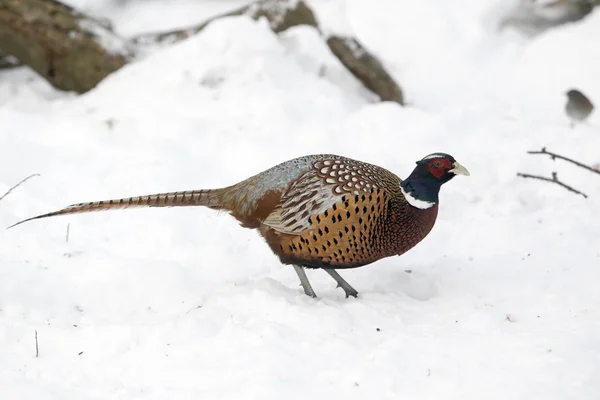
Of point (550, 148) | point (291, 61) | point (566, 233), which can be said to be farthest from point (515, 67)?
point (566, 233)

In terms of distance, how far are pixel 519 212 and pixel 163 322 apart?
2.54m

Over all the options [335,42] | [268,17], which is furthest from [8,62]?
[335,42]

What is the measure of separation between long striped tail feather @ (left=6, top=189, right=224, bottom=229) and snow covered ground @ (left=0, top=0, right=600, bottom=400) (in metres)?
0.42

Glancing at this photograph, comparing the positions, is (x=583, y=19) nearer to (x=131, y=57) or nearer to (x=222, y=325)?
(x=131, y=57)

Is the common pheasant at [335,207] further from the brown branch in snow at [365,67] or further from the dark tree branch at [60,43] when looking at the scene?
the dark tree branch at [60,43]

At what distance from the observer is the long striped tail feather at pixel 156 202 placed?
11.4 ft

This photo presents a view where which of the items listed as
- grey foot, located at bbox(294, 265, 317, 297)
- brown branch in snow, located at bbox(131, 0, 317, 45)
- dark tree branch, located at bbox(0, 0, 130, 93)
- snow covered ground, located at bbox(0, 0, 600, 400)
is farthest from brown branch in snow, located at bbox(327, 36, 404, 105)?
grey foot, located at bbox(294, 265, 317, 297)

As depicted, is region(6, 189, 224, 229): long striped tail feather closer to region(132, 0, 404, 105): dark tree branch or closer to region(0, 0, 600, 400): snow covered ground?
region(0, 0, 600, 400): snow covered ground

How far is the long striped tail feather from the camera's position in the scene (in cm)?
347

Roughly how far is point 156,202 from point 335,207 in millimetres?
930

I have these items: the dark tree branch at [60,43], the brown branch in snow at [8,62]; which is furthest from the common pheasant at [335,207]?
the brown branch in snow at [8,62]

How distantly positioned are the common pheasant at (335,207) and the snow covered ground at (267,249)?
0.25 meters

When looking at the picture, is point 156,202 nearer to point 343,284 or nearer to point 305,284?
point 305,284

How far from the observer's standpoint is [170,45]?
21.3ft
